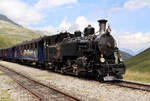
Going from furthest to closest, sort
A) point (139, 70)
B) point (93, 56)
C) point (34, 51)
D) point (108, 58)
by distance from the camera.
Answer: point (139, 70)
point (34, 51)
point (108, 58)
point (93, 56)

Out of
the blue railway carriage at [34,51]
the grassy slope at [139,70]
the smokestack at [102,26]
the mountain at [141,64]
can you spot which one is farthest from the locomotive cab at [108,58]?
the mountain at [141,64]

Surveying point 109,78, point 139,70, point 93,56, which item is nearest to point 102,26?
point 93,56

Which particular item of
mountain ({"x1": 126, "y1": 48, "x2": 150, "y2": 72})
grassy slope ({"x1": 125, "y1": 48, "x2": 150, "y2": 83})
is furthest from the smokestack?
mountain ({"x1": 126, "y1": 48, "x2": 150, "y2": 72})

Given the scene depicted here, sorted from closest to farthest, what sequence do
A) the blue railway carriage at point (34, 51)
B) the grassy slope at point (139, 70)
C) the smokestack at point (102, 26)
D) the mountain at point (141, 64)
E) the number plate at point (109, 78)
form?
the number plate at point (109, 78)
the smokestack at point (102, 26)
the grassy slope at point (139, 70)
the blue railway carriage at point (34, 51)
the mountain at point (141, 64)

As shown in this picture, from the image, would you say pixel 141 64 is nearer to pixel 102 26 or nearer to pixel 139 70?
pixel 139 70

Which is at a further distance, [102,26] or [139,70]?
[139,70]

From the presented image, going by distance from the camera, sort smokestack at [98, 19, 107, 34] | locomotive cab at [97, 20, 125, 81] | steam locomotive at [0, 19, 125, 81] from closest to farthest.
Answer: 1. locomotive cab at [97, 20, 125, 81]
2. steam locomotive at [0, 19, 125, 81]
3. smokestack at [98, 19, 107, 34]

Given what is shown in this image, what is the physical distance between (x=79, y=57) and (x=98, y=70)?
6.64 feet

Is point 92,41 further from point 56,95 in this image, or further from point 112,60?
point 56,95

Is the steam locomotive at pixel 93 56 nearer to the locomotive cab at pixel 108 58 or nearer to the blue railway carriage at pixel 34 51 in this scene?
the locomotive cab at pixel 108 58

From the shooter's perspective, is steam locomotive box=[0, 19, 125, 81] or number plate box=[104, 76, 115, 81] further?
steam locomotive box=[0, 19, 125, 81]

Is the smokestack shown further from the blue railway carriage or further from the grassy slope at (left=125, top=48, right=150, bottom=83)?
the blue railway carriage

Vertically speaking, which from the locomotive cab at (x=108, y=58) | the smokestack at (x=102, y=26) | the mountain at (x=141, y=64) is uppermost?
the smokestack at (x=102, y=26)

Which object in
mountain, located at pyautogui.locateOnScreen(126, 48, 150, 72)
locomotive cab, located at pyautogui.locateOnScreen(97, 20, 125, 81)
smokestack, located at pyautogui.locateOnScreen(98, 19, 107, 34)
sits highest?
smokestack, located at pyautogui.locateOnScreen(98, 19, 107, 34)
